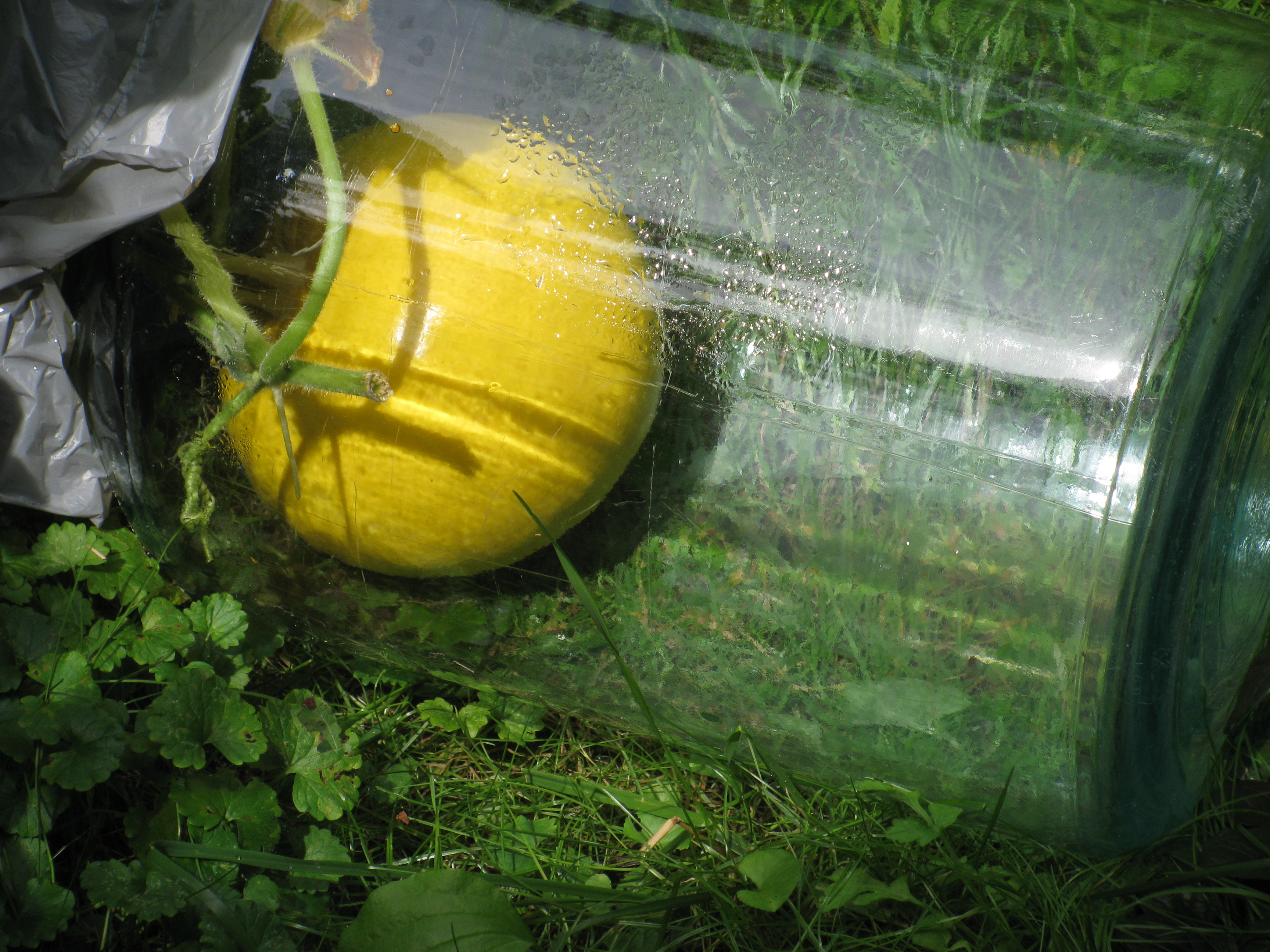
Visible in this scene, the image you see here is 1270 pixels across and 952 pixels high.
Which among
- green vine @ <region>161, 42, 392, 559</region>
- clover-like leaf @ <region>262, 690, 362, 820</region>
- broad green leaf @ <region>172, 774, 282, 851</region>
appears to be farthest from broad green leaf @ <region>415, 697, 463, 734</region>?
green vine @ <region>161, 42, 392, 559</region>

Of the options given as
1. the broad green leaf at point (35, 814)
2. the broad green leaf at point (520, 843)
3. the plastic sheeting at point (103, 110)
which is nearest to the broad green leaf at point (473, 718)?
the broad green leaf at point (520, 843)

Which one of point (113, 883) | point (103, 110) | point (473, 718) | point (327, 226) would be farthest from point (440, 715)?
point (103, 110)

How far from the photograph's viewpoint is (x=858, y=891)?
1.02m

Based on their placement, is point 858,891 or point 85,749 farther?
point 858,891

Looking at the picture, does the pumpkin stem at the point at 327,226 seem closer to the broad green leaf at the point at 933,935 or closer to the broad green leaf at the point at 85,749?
the broad green leaf at the point at 85,749

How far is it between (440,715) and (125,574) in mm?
441

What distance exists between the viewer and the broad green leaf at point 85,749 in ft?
2.88

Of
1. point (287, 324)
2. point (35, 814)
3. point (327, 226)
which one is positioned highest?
point (327, 226)

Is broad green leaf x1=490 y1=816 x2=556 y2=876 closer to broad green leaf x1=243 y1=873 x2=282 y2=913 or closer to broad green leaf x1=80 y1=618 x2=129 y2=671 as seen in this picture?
broad green leaf x1=243 y1=873 x2=282 y2=913

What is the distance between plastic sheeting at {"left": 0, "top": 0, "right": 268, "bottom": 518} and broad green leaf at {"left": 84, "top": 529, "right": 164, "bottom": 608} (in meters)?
0.34

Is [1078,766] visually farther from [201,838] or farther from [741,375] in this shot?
[201,838]

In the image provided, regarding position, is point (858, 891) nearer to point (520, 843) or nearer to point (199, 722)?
point (520, 843)

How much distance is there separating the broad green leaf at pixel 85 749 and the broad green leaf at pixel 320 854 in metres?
0.22

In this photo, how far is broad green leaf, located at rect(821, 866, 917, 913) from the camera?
3.26 feet
